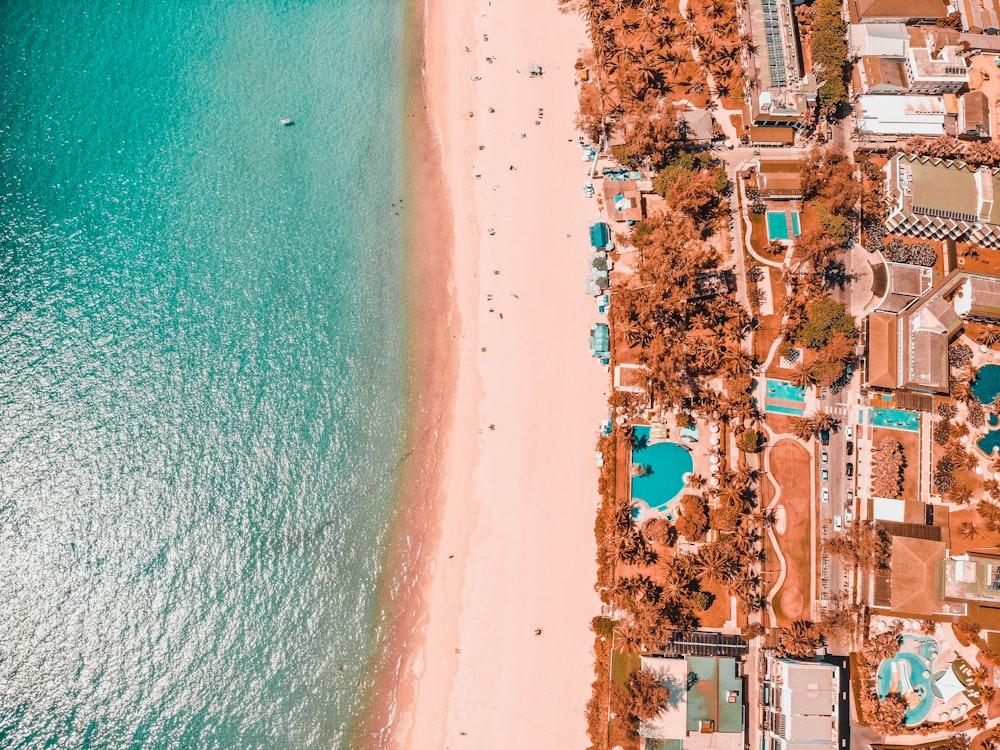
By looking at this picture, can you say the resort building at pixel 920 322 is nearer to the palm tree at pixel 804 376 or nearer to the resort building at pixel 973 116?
the palm tree at pixel 804 376

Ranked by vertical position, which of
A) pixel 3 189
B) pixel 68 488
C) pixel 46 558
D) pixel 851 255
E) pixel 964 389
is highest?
pixel 3 189

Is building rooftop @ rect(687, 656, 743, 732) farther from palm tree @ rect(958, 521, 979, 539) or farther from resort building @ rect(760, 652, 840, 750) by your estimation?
palm tree @ rect(958, 521, 979, 539)

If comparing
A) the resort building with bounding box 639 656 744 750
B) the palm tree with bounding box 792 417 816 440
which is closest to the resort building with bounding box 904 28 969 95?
the palm tree with bounding box 792 417 816 440

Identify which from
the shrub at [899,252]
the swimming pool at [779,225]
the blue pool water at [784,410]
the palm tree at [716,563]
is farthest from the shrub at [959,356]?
the palm tree at [716,563]

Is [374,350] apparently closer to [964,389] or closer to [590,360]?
[590,360]

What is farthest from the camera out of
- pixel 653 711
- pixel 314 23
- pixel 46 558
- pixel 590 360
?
pixel 314 23

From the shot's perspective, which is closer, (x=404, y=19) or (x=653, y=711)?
(x=653, y=711)

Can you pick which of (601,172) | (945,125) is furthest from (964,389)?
(601,172)
